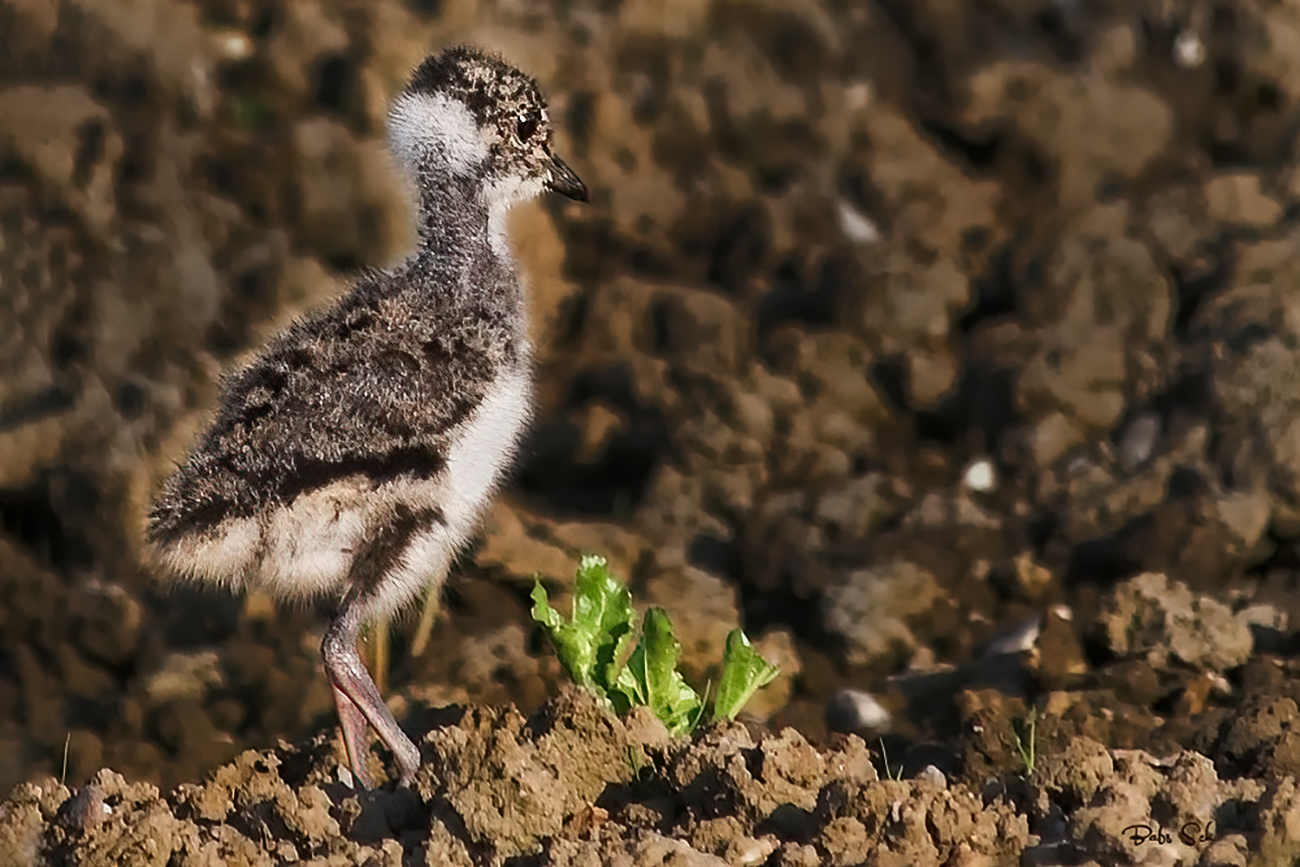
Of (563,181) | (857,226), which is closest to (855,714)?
(563,181)

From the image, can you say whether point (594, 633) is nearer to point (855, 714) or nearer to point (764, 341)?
point (855, 714)

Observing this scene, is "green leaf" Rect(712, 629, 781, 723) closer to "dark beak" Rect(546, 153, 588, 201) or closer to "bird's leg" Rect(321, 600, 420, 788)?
"bird's leg" Rect(321, 600, 420, 788)

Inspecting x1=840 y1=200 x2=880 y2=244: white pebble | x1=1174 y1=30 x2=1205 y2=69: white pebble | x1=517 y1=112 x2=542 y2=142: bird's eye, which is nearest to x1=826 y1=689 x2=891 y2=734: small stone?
x1=517 y1=112 x2=542 y2=142: bird's eye

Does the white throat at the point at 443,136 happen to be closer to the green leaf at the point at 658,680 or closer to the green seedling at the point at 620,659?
the green seedling at the point at 620,659

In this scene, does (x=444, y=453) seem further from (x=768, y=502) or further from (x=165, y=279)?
(x=165, y=279)

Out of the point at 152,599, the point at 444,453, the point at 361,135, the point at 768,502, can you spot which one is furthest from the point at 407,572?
the point at 361,135
